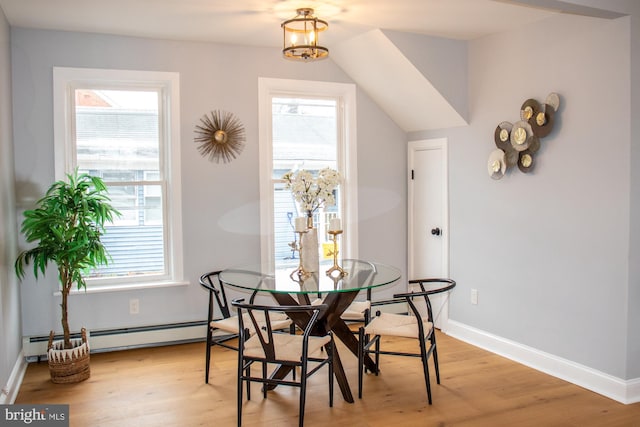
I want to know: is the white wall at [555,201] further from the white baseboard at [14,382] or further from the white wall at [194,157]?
the white baseboard at [14,382]

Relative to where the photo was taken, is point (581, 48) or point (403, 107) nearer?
point (581, 48)

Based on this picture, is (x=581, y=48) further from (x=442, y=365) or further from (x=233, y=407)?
(x=233, y=407)

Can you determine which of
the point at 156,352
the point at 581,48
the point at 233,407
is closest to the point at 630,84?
the point at 581,48

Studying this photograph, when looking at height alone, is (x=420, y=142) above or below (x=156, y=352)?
above

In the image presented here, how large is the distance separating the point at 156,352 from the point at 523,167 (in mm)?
3089

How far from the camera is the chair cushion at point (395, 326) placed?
3.45m

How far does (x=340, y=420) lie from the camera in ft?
10.4

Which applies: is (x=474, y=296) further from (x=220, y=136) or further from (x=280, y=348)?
(x=220, y=136)

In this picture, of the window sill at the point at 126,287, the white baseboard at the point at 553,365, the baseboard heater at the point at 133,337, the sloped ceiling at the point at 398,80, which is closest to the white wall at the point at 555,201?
the white baseboard at the point at 553,365

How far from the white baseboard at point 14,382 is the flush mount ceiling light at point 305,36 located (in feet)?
8.50

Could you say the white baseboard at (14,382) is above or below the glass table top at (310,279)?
below

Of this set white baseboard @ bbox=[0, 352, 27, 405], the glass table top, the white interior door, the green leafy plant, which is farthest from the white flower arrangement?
white baseboard @ bbox=[0, 352, 27, 405]

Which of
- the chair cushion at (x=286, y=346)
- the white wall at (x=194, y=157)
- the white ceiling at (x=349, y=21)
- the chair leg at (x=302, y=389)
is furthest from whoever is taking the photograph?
the white wall at (x=194, y=157)

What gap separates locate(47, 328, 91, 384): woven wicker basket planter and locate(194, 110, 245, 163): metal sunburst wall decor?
1.77m
